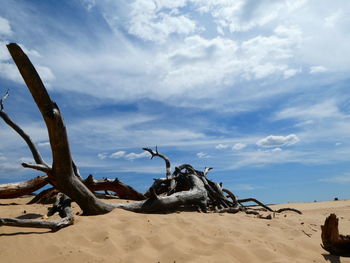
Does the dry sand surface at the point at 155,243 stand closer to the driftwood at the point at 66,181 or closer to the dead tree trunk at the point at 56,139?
the driftwood at the point at 66,181

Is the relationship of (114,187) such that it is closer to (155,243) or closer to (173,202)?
(173,202)

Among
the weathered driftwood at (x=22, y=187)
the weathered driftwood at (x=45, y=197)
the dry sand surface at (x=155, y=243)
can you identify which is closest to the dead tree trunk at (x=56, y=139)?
the dry sand surface at (x=155, y=243)

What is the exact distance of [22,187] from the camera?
23.0 feet

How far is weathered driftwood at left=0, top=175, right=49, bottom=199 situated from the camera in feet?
22.6

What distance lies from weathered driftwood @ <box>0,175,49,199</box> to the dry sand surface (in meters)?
3.01

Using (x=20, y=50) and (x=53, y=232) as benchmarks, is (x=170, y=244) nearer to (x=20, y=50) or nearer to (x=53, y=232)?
(x=53, y=232)

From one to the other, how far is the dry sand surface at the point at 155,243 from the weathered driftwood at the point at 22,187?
3.01 metres

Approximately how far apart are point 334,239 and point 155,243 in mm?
2383

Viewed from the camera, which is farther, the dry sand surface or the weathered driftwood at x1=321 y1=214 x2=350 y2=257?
the weathered driftwood at x1=321 y1=214 x2=350 y2=257

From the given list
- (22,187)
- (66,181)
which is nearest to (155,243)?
(66,181)

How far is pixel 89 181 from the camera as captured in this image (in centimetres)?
726

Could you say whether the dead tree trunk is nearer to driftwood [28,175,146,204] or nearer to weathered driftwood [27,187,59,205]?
driftwood [28,175,146,204]

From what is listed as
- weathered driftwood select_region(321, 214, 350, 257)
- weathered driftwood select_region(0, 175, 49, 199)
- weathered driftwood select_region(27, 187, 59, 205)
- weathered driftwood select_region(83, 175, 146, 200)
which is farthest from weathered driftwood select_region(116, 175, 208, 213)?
weathered driftwood select_region(27, 187, 59, 205)

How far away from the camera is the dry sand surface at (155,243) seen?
3.36 m
